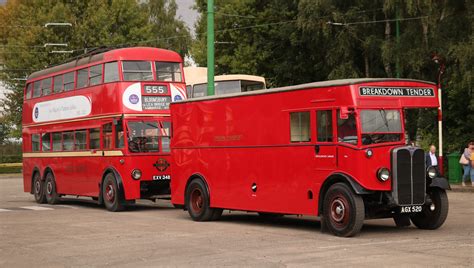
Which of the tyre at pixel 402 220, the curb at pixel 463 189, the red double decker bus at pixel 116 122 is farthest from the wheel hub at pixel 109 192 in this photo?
the curb at pixel 463 189

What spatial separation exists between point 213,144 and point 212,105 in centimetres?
87

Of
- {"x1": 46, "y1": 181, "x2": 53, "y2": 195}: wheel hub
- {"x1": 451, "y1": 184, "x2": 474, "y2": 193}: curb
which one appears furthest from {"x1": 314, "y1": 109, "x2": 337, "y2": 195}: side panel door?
{"x1": 451, "y1": 184, "x2": 474, "y2": 193}: curb

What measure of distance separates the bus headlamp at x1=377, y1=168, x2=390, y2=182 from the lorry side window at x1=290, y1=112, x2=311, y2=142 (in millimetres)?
1666

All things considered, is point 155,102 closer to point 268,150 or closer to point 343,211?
point 268,150

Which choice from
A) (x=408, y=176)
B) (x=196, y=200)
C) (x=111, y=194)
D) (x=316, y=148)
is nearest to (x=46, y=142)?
(x=111, y=194)

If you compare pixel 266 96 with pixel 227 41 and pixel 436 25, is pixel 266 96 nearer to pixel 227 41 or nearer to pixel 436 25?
pixel 436 25

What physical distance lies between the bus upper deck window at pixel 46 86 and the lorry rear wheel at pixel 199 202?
1015 centimetres

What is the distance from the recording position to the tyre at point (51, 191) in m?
27.7

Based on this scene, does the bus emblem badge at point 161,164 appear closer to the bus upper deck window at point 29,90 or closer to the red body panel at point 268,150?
the red body panel at point 268,150

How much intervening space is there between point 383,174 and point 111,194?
35.4 feet

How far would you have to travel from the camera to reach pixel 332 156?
15234mm

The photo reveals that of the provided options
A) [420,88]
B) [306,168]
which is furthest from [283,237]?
[420,88]

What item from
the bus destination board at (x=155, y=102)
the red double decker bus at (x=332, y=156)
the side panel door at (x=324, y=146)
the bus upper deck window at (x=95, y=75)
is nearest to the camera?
the red double decker bus at (x=332, y=156)

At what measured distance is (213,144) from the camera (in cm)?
1883
